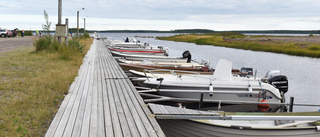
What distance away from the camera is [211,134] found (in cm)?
699

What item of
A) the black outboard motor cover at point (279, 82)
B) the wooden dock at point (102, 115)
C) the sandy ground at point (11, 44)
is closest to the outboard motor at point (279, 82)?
the black outboard motor cover at point (279, 82)

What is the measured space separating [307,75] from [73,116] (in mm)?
22915

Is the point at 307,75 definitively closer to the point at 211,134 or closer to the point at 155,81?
the point at 155,81

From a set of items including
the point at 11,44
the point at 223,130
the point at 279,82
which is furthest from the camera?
the point at 11,44

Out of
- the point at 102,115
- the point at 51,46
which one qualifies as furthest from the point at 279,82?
the point at 51,46

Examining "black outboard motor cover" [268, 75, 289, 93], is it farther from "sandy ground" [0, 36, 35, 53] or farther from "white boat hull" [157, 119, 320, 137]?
"sandy ground" [0, 36, 35, 53]

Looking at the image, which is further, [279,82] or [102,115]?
[279,82]

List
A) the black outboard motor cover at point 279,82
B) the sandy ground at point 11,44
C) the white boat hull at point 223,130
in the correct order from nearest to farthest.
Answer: the white boat hull at point 223,130 < the black outboard motor cover at point 279,82 < the sandy ground at point 11,44

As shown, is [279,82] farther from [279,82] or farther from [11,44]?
[11,44]

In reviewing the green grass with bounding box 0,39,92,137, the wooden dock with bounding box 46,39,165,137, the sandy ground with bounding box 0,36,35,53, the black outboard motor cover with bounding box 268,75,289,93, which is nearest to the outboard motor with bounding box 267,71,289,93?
the black outboard motor cover with bounding box 268,75,289,93

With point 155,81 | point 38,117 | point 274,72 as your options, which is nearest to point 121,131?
point 38,117

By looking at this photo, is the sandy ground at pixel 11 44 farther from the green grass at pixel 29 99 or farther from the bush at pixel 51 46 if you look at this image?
the green grass at pixel 29 99

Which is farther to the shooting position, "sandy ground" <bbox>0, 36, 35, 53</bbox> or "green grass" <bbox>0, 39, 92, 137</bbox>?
"sandy ground" <bbox>0, 36, 35, 53</bbox>

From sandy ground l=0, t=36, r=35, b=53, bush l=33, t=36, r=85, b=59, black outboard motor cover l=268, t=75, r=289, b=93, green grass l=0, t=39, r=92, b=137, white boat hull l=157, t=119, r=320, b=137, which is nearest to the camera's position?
green grass l=0, t=39, r=92, b=137
